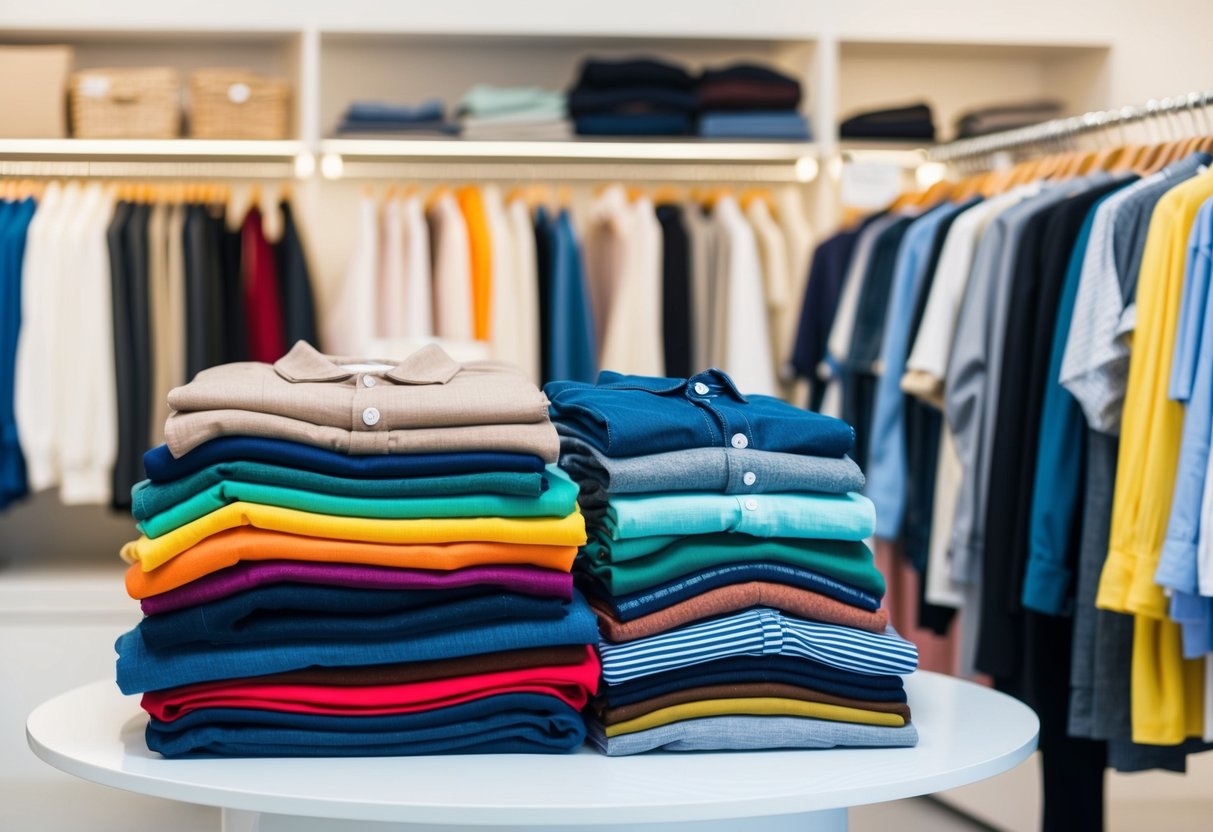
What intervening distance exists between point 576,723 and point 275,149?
277cm

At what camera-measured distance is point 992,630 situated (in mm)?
2406

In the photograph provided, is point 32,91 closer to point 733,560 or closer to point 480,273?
point 480,273

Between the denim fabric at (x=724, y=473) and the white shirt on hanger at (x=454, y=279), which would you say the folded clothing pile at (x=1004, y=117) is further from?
the denim fabric at (x=724, y=473)

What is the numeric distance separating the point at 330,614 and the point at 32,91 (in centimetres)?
285

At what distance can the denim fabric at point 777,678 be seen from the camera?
1201 millimetres

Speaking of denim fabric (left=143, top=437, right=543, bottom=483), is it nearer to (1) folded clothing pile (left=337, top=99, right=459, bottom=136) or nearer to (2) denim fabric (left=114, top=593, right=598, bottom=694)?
(2) denim fabric (left=114, top=593, right=598, bottom=694)

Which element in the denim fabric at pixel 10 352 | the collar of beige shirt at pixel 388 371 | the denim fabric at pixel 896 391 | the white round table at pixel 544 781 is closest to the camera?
the white round table at pixel 544 781

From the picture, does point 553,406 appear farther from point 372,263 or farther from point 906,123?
point 906,123

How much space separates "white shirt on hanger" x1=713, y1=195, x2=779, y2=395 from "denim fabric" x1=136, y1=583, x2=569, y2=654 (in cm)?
241

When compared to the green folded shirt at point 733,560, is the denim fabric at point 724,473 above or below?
above

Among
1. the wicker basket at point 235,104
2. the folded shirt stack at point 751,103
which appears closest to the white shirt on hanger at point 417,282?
the wicker basket at point 235,104

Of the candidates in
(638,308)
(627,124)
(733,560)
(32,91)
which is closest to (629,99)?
(627,124)

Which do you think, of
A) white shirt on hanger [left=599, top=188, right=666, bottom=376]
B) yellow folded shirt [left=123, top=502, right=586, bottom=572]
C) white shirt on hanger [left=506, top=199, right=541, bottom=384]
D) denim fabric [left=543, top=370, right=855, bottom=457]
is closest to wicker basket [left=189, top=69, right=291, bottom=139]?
white shirt on hanger [left=506, top=199, right=541, bottom=384]

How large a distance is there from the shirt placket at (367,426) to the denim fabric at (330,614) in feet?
0.41
